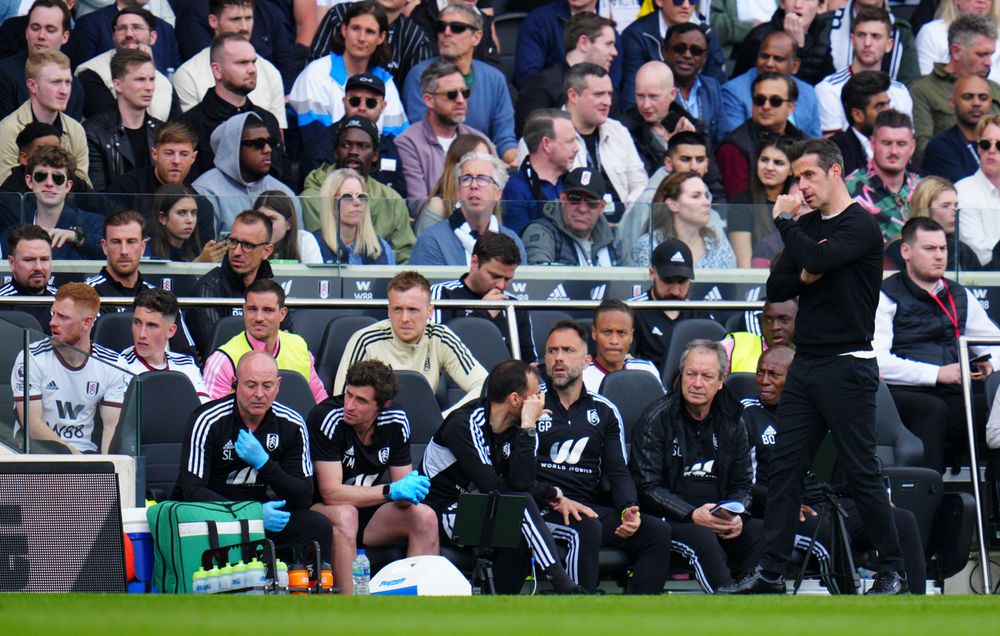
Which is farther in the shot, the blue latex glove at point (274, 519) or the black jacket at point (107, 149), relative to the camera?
the black jacket at point (107, 149)

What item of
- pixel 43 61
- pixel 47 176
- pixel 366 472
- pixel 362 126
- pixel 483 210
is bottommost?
pixel 366 472

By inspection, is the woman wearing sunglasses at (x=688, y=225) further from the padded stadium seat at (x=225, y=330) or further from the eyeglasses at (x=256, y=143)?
the padded stadium seat at (x=225, y=330)

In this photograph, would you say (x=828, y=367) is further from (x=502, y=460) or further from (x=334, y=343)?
(x=334, y=343)

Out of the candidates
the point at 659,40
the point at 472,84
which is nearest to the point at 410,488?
the point at 472,84

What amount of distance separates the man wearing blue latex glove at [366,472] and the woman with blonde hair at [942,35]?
7.75m

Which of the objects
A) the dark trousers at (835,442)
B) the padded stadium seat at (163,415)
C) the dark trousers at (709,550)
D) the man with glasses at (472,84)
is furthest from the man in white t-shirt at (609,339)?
the man with glasses at (472,84)

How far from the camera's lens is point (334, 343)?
10797mm

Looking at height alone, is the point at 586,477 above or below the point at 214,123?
below

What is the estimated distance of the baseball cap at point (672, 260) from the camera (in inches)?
453

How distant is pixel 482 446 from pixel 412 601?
2.99 m

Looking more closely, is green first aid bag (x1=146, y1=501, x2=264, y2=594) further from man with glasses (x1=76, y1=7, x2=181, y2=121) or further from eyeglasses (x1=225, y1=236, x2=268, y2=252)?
man with glasses (x1=76, y1=7, x2=181, y2=121)

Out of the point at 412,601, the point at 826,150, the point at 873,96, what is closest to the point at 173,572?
the point at 412,601

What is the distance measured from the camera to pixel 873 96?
14.0m

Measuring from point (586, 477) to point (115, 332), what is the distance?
306 centimetres
